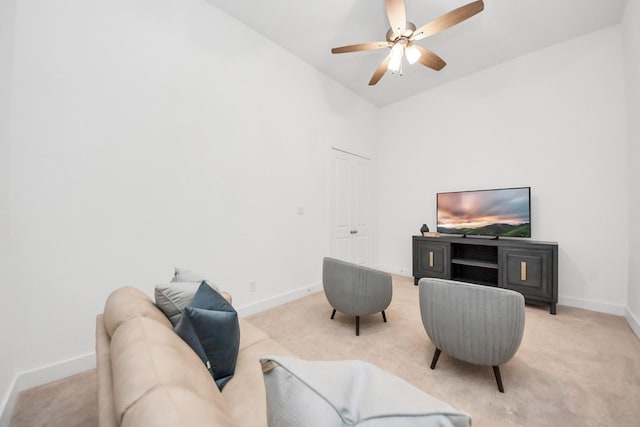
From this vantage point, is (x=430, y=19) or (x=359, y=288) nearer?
(x=359, y=288)

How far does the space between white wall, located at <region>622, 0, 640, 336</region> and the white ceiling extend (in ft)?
0.97

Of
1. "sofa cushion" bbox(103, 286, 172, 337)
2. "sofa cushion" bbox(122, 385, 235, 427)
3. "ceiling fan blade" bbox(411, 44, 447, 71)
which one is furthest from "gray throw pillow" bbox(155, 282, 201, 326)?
"ceiling fan blade" bbox(411, 44, 447, 71)

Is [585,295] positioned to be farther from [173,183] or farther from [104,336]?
[173,183]

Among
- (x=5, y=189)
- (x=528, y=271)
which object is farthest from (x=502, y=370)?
(x=5, y=189)

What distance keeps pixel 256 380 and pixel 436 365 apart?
1470mm

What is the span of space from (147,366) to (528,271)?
146 inches

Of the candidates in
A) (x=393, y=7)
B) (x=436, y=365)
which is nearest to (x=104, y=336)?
(x=436, y=365)

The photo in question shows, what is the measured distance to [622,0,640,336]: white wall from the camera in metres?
2.35

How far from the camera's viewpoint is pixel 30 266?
1667 mm

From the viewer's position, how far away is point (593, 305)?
113 inches

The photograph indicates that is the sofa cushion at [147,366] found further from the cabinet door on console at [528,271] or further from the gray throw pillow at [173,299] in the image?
the cabinet door on console at [528,271]

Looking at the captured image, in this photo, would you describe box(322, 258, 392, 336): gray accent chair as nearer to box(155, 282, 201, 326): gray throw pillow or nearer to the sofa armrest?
box(155, 282, 201, 326): gray throw pillow

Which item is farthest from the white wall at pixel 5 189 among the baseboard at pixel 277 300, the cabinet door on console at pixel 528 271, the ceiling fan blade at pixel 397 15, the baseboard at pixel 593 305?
the baseboard at pixel 593 305

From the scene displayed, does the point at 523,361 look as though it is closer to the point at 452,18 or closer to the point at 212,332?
the point at 212,332
